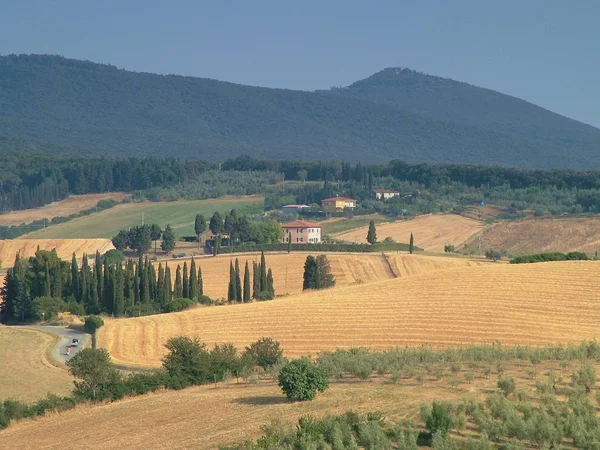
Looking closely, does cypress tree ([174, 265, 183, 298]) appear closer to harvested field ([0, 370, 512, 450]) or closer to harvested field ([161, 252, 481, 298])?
harvested field ([161, 252, 481, 298])

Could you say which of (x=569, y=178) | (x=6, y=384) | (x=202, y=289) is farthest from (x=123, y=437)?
(x=569, y=178)

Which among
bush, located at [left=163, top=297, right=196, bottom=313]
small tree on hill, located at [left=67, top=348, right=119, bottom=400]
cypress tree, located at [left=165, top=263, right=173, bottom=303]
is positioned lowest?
bush, located at [left=163, top=297, right=196, bottom=313]

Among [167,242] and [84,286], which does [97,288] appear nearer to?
[84,286]

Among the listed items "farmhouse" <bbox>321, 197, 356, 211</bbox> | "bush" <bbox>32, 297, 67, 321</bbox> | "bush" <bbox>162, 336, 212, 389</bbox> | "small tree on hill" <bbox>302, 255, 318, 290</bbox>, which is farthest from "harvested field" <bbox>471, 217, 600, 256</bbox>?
"bush" <bbox>162, 336, 212, 389</bbox>

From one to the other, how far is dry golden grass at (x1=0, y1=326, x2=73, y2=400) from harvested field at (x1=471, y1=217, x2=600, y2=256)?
6956 centimetres

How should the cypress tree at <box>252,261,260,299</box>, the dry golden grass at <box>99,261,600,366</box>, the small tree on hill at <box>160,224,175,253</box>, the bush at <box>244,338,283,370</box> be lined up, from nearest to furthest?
1. the bush at <box>244,338,283,370</box>
2. the dry golden grass at <box>99,261,600,366</box>
3. the cypress tree at <box>252,261,260,299</box>
4. the small tree on hill at <box>160,224,175,253</box>

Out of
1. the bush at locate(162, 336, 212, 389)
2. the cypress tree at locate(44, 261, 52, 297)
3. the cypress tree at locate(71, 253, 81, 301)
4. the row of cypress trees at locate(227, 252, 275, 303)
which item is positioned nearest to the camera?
the bush at locate(162, 336, 212, 389)

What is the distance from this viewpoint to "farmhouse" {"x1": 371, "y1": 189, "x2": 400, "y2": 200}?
185000mm

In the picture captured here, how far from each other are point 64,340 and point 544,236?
263 ft

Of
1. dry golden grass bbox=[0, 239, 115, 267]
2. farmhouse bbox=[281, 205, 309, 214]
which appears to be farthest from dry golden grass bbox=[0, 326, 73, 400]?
farmhouse bbox=[281, 205, 309, 214]

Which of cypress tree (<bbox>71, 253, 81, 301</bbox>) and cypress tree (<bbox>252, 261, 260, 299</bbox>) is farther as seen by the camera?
cypress tree (<bbox>71, 253, 81, 301</bbox>)

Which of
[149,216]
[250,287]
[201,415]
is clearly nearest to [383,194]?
[149,216]

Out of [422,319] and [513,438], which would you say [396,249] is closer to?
[422,319]

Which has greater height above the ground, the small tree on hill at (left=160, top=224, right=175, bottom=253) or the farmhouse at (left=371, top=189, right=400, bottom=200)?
the farmhouse at (left=371, top=189, right=400, bottom=200)
